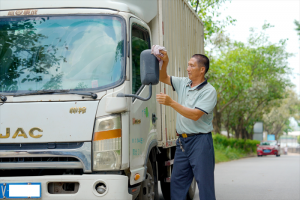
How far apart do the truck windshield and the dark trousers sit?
1.04 m

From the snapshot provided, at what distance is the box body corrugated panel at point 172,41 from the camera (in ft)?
18.8

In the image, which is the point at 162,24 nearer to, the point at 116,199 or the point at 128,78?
the point at 128,78

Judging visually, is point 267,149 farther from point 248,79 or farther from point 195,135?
point 195,135

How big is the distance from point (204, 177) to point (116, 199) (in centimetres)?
96

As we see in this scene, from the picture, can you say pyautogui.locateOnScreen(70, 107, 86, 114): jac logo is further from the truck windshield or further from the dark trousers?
the dark trousers

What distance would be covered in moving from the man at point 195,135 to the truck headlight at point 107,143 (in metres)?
0.63

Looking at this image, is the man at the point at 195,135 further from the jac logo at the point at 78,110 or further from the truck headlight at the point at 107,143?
the jac logo at the point at 78,110

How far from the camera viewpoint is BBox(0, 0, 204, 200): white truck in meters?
3.99

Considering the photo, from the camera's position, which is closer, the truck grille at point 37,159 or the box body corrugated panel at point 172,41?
the truck grille at point 37,159

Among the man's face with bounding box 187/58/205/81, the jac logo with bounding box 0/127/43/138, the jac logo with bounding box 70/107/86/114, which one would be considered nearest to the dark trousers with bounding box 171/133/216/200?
the man's face with bounding box 187/58/205/81

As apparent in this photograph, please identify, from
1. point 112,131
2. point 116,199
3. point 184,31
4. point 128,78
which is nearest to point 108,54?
point 128,78

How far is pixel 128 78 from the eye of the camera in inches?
169

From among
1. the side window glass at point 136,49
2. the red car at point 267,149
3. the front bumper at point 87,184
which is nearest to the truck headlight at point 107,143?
the front bumper at point 87,184

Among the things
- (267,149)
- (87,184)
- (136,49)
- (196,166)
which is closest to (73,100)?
(87,184)
